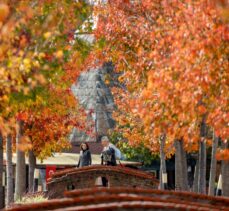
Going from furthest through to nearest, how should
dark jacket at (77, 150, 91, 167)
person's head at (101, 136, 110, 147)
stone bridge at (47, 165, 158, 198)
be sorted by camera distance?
1. dark jacket at (77, 150, 91, 167)
2. person's head at (101, 136, 110, 147)
3. stone bridge at (47, 165, 158, 198)

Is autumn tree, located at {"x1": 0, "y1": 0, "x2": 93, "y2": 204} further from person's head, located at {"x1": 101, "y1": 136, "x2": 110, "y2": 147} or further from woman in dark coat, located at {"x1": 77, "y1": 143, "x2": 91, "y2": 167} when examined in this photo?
person's head, located at {"x1": 101, "y1": 136, "x2": 110, "y2": 147}

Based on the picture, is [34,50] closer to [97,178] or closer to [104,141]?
[97,178]

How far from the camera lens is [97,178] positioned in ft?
101

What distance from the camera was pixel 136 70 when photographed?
112 feet

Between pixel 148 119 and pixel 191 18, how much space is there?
8.72 ft

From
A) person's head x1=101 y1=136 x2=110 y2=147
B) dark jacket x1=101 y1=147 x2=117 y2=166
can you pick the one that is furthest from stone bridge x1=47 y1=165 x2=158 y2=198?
dark jacket x1=101 y1=147 x2=117 y2=166

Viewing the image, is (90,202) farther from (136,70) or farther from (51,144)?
(51,144)

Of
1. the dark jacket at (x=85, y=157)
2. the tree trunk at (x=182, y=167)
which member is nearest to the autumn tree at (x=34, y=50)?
the dark jacket at (x=85, y=157)

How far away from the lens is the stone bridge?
2998cm

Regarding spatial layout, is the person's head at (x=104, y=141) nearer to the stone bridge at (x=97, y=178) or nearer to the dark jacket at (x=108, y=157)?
the dark jacket at (x=108, y=157)

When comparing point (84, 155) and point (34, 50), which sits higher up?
point (34, 50)

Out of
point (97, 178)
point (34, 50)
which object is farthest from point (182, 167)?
point (34, 50)

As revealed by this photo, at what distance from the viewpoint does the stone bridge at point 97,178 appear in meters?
30.0

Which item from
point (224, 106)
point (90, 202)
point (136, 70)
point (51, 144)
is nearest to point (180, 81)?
point (224, 106)
